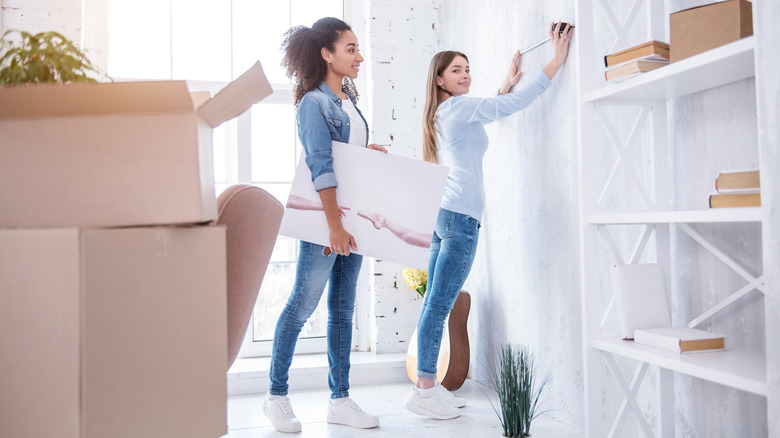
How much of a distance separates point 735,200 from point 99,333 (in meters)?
1.26

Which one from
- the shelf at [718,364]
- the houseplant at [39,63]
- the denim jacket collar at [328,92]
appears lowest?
the shelf at [718,364]

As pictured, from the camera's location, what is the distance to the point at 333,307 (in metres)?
2.38

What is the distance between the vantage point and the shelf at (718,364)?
1.22 m

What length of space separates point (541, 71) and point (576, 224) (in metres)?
0.60

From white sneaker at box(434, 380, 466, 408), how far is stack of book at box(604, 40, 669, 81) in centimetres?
149

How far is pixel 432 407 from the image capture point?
2477mm

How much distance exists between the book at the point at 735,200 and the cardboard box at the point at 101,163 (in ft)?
3.63

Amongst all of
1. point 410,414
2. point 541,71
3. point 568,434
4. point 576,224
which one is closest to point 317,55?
point 541,71

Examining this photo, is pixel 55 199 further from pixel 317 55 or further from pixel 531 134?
pixel 531 134

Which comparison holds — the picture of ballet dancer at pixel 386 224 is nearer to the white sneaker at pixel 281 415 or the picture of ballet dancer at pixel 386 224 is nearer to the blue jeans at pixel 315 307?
the blue jeans at pixel 315 307

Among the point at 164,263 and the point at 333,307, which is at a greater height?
the point at 164,263

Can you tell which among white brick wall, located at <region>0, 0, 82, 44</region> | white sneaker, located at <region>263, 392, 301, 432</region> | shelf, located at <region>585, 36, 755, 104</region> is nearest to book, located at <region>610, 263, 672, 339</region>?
shelf, located at <region>585, 36, 755, 104</region>

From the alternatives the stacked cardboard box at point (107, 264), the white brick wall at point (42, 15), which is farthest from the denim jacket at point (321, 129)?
the white brick wall at point (42, 15)

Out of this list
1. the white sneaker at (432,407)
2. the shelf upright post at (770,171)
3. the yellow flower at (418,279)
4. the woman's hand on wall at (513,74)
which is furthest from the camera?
the yellow flower at (418,279)
